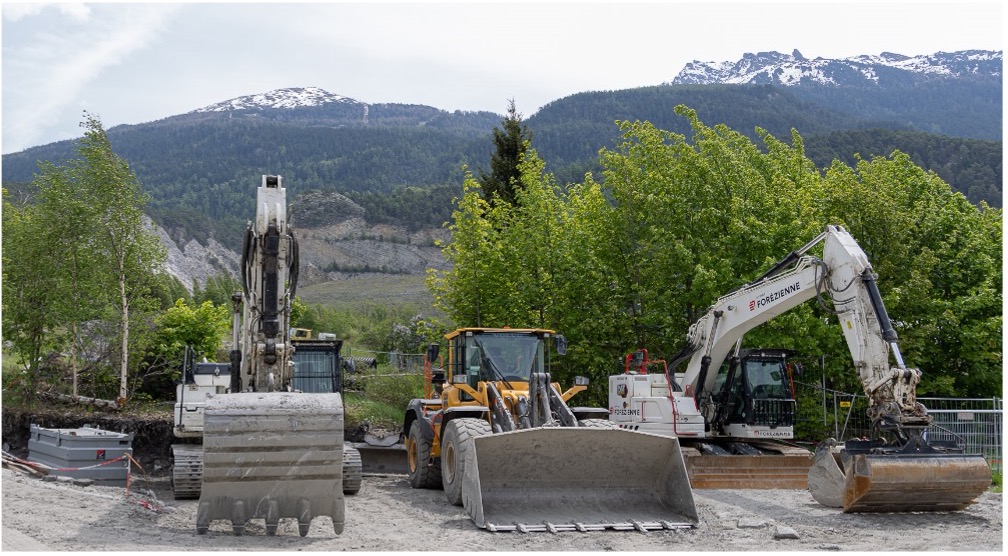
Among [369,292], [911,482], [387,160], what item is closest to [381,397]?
[911,482]

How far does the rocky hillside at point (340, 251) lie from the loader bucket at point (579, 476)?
291ft

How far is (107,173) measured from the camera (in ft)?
78.9

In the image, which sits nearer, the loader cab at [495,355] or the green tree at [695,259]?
the loader cab at [495,355]

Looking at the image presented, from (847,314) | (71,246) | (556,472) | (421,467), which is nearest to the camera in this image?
(556,472)

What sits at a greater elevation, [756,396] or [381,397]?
[756,396]

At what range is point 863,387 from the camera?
13.8m

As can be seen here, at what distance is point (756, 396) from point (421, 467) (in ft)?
22.7

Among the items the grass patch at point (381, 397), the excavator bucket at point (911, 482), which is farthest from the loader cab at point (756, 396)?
the grass patch at point (381, 397)

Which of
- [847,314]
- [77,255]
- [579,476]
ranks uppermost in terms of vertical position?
[77,255]

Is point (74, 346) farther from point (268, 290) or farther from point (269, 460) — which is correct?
point (269, 460)

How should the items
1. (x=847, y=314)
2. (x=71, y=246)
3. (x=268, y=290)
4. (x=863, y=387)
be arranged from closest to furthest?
(x=268, y=290)
(x=863, y=387)
(x=847, y=314)
(x=71, y=246)

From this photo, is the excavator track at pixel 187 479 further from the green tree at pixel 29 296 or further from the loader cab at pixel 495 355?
the green tree at pixel 29 296

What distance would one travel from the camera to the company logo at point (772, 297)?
617 inches

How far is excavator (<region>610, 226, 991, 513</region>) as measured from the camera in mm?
12445
